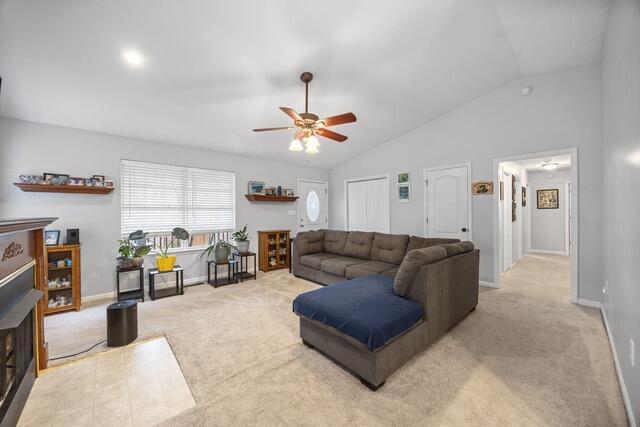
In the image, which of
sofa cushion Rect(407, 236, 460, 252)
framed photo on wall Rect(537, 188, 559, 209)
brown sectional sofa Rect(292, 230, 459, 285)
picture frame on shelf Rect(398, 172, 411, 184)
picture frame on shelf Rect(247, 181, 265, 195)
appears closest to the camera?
sofa cushion Rect(407, 236, 460, 252)

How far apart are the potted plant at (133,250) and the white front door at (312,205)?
3.27 meters

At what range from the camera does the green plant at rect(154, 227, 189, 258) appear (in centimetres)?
415

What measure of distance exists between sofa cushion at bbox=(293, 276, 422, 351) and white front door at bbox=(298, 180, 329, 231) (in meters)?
3.87

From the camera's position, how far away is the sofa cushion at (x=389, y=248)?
3.86 metres

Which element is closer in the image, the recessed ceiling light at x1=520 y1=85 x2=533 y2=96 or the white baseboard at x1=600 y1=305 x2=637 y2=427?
the white baseboard at x1=600 y1=305 x2=637 y2=427

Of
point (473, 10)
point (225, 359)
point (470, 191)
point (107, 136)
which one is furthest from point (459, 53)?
point (107, 136)

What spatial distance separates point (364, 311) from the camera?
1.96 m

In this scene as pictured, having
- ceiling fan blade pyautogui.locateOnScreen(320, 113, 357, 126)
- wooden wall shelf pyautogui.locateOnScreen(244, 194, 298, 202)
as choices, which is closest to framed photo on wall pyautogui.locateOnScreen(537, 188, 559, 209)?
wooden wall shelf pyautogui.locateOnScreen(244, 194, 298, 202)

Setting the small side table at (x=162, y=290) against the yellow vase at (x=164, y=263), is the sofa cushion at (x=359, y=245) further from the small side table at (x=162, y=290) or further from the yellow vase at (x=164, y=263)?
the yellow vase at (x=164, y=263)

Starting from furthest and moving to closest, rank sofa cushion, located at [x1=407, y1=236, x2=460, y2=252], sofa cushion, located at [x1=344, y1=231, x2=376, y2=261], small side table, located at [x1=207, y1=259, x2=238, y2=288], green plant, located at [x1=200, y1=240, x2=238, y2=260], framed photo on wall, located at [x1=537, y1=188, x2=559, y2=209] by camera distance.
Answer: framed photo on wall, located at [x1=537, y1=188, x2=559, y2=209] < green plant, located at [x1=200, y1=240, x2=238, y2=260] < small side table, located at [x1=207, y1=259, x2=238, y2=288] < sofa cushion, located at [x1=344, y1=231, x2=376, y2=261] < sofa cushion, located at [x1=407, y1=236, x2=460, y2=252]

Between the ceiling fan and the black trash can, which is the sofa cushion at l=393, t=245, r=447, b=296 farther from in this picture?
the black trash can

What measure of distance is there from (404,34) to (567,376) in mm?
3311

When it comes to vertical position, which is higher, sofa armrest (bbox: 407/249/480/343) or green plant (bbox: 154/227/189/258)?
green plant (bbox: 154/227/189/258)

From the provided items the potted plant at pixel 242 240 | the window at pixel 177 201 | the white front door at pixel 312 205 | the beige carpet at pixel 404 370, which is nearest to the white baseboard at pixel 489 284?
the beige carpet at pixel 404 370
